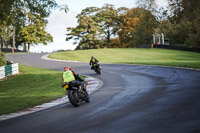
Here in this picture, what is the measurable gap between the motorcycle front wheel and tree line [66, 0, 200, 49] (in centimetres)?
5711

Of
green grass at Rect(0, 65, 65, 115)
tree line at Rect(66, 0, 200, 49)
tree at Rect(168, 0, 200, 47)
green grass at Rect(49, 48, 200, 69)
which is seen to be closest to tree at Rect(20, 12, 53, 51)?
tree line at Rect(66, 0, 200, 49)

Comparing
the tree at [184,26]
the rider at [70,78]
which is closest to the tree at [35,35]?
the tree at [184,26]

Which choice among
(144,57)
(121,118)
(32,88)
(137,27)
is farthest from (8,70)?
(137,27)

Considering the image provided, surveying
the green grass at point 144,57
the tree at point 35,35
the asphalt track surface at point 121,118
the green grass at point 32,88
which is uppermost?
the tree at point 35,35

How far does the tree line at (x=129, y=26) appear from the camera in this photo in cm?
7006

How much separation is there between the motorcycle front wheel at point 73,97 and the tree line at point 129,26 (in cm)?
5711

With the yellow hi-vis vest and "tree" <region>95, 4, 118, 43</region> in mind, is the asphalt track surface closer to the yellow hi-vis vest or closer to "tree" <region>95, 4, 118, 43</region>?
the yellow hi-vis vest

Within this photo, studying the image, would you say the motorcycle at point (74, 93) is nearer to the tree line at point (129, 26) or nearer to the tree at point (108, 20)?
the tree line at point (129, 26)

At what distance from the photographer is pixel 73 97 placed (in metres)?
12.1

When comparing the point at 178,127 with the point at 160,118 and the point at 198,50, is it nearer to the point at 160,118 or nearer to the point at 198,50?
the point at 160,118

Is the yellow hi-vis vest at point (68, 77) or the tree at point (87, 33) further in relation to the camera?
the tree at point (87, 33)

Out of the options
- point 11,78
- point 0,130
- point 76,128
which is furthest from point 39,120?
point 11,78

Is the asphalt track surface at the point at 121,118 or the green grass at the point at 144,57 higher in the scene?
the green grass at the point at 144,57

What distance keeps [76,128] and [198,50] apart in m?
49.4
